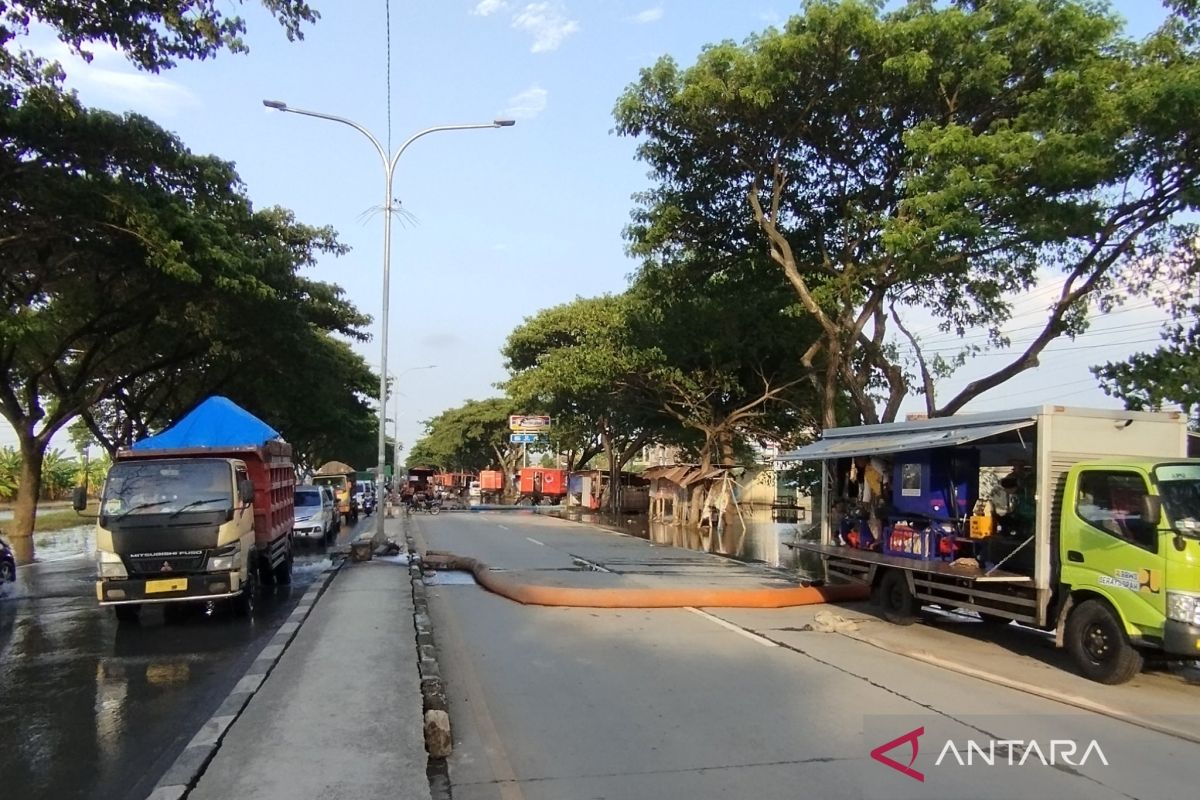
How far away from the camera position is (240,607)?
11992 millimetres

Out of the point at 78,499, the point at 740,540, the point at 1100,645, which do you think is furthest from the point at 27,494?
the point at 1100,645

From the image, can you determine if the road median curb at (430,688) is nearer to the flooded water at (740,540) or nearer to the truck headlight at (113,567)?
the truck headlight at (113,567)

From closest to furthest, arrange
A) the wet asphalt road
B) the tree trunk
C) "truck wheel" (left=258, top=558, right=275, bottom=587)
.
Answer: the wet asphalt road → "truck wheel" (left=258, top=558, right=275, bottom=587) → the tree trunk

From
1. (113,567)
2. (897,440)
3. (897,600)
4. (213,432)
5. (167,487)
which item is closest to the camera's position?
(113,567)

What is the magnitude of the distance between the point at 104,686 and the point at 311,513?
1709 centimetres

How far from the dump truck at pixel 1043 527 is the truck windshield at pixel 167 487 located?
8.50 m

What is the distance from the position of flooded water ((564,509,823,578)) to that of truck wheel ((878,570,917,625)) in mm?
3764

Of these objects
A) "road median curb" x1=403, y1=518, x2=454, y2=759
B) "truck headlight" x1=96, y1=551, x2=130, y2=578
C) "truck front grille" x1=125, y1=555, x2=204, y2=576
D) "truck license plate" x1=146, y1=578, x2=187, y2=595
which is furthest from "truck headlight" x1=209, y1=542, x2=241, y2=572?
"road median curb" x1=403, y1=518, x2=454, y2=759

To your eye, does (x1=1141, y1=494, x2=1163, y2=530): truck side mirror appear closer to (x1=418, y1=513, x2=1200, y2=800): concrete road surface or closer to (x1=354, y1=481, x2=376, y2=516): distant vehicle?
(x1=418, y1=513, x2=1200, y2=800): concrete road surface

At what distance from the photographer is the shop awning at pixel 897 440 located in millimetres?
9922

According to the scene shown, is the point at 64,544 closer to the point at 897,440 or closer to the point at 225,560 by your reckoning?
the point at 225,560

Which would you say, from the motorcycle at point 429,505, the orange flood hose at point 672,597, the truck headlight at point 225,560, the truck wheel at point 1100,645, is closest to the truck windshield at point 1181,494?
the truck wheel at point 1100,645

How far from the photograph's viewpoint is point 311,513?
976 inches

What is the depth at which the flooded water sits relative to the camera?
21.2 metres
